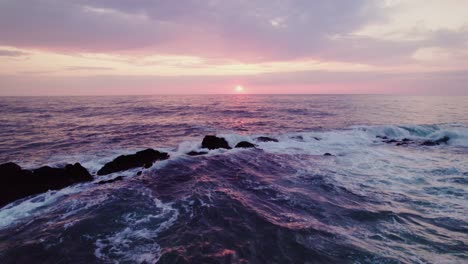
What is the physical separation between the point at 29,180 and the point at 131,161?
441 centimetres

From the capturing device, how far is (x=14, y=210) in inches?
328

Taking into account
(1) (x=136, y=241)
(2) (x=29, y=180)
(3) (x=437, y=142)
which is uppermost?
(3) (x=437, y=142)

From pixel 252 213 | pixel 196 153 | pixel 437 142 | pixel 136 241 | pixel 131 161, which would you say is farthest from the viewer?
pixel 437 142

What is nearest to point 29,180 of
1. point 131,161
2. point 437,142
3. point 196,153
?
point 131,161

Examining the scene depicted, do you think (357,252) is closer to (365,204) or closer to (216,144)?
(365,204)

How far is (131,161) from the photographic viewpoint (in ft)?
44.1

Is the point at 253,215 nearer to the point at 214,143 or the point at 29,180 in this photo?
the point at 29,180

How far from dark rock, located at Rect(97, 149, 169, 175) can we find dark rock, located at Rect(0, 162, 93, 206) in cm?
134

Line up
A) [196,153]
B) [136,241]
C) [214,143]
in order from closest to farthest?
1. [136,241]
2. [196,153]
3. [214,143]

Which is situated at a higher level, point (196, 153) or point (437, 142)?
point (437, 142)

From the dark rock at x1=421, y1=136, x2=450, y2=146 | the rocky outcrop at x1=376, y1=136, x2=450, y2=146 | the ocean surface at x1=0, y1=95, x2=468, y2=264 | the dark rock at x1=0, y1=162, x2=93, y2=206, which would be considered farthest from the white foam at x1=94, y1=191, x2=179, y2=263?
the dark rock at x1=421, y1=136, x2=450, y2=146

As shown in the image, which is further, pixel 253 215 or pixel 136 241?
pixel 253 215

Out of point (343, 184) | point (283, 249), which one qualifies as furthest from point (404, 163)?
point (283, 249)

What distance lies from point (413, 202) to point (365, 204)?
191 cm
